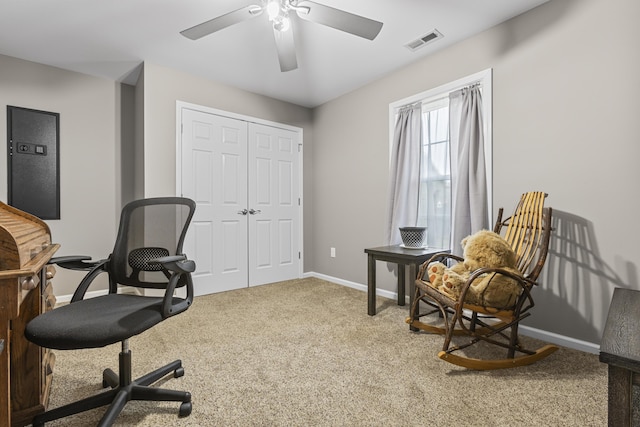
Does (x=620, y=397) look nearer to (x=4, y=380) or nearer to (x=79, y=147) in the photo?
(x=4, y=380)

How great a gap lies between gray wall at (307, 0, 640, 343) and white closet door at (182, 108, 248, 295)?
2.39m

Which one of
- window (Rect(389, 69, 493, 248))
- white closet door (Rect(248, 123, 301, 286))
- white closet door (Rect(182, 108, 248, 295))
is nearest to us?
window (Rect(389, 69, 493, 248))

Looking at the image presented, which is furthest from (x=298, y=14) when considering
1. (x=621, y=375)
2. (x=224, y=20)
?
(x=621, y=375)

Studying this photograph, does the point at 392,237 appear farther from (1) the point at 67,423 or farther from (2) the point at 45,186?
(2) the point at 45,186

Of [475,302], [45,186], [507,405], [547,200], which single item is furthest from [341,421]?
[45,186]

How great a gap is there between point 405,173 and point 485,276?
1.49 metres

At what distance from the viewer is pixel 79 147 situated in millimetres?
3381

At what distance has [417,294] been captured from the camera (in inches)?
89.2

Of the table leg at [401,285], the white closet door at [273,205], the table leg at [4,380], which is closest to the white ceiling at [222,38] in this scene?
the white closet door at [273,205]

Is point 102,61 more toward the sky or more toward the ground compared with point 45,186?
more toward the sky

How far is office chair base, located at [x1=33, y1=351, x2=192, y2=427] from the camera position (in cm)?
129

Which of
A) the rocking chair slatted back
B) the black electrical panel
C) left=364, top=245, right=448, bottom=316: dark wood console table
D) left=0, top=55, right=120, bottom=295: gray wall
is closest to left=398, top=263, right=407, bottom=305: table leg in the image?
left=364, top=245, right=448, bottom=316: dark wood console table

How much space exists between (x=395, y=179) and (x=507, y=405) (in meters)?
2.20

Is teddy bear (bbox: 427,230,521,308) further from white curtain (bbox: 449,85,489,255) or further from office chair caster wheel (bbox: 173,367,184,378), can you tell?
office chair caster wheel (bbox: 173,367,184,378)
